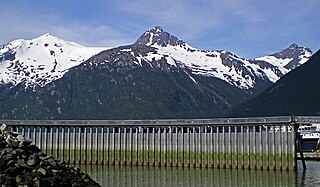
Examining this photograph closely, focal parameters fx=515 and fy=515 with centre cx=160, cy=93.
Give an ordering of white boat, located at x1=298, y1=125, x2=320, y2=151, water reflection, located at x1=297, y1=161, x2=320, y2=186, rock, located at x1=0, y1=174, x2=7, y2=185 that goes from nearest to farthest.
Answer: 1. rock, located at x1=0, y1=174, x2=7, y2=185
2. water reflection, located at x1=297, y1=161, x2=320, y2=186
3. white boat, located at x1=298, y1=125, x2=320, y2=151

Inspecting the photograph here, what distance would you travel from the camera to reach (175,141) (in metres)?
91.1

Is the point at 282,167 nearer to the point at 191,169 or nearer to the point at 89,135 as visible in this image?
the point at 191,169

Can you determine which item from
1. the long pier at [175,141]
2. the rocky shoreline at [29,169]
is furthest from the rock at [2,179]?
the long pier at [175,141]

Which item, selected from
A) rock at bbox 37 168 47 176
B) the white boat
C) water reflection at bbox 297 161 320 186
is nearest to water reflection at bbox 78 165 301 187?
water reflection at bbox 297 161 320 186

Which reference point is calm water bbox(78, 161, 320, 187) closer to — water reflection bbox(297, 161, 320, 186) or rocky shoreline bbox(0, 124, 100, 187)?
water reflection bbox(297, 161, 320, 186)

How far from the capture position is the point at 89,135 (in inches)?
3846

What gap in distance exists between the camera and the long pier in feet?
267

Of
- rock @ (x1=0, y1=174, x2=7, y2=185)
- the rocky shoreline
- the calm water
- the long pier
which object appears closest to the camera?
rock @ (x1=0, y1=174, x2=7, y2=185)

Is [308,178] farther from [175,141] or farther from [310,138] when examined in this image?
[310,138]

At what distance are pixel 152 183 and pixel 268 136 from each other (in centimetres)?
2727

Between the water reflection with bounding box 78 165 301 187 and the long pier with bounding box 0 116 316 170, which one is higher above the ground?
the long pier with bounding box 0 116 316 170

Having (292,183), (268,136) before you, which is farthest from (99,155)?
(292,183)

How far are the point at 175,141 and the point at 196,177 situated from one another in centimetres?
2168

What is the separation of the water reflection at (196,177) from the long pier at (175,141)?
159 inches
